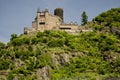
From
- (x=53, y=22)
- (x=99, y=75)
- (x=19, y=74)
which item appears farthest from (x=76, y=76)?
(x=53, y=22)

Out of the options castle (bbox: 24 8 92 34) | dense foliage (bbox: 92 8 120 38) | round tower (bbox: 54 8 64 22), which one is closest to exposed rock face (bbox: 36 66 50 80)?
castle (bbox: 24 8 92 34)

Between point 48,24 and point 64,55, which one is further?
point 48,24

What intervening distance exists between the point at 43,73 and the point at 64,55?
726 centimetres

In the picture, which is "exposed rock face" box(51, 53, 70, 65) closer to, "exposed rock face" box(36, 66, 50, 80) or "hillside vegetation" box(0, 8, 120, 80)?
"hillside vegetation" box(0, 8, 120, 80)

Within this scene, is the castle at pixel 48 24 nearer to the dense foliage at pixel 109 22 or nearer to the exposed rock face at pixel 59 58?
the dense foliage at pixel 109 22

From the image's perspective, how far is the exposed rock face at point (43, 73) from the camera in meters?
88.7

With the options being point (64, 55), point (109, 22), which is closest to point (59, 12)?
point (109, 22)

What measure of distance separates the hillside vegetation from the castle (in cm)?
223

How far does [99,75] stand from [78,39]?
44.2ft

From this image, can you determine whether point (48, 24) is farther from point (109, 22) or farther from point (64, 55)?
point (64, 55)

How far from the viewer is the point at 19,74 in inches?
3583

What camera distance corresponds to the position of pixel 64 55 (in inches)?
3745

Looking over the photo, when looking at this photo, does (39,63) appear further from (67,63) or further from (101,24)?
(101,24)

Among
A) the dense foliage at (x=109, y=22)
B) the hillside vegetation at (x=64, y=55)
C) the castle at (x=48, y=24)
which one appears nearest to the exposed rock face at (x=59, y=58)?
the hillside vegetation at (x=64, y=55)
